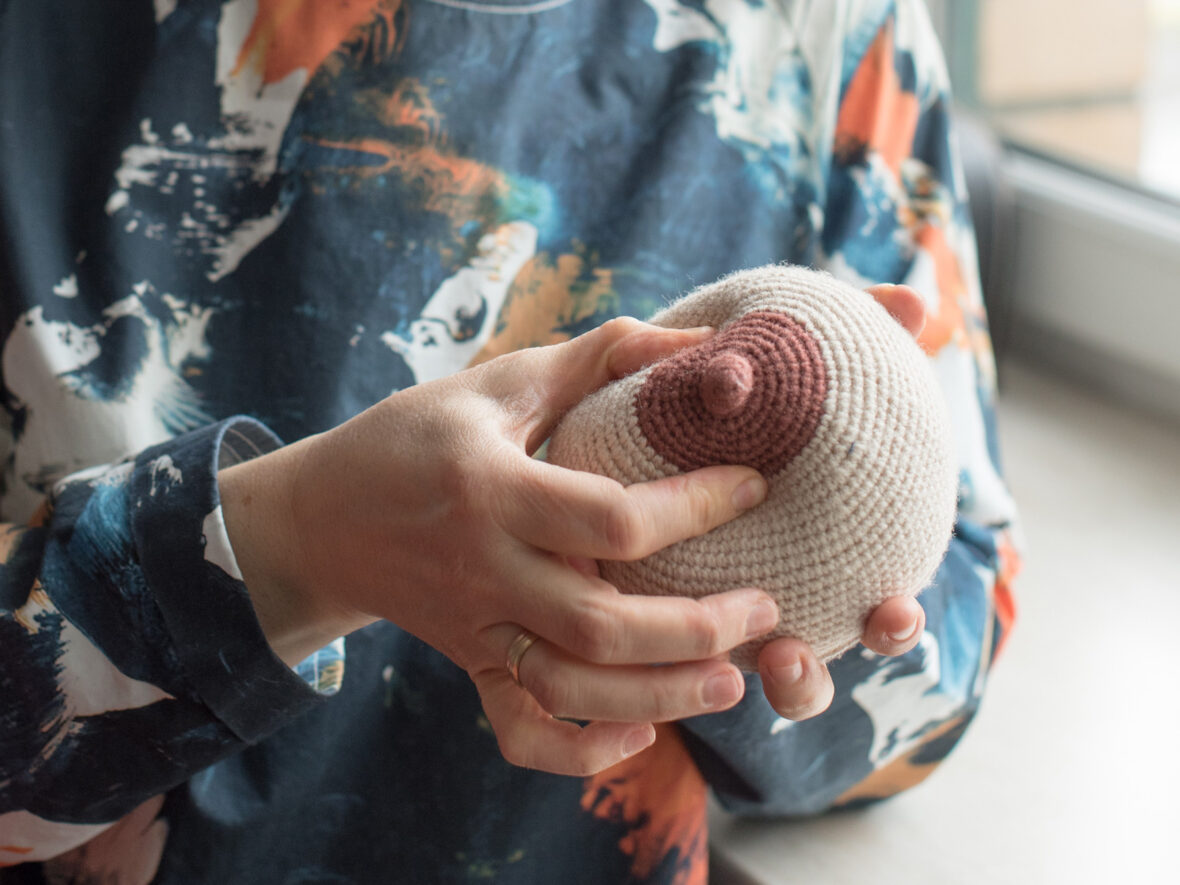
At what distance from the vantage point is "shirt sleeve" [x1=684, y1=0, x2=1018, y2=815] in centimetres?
60

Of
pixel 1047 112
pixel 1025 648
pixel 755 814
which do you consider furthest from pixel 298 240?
pixel 1047 112

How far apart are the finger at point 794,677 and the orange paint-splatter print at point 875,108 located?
0.40m

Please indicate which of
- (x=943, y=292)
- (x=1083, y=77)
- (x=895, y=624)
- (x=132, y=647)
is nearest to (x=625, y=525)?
(x=895, y=624)

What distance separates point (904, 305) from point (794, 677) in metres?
0.18

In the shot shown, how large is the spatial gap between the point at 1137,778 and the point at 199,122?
29.6 inches

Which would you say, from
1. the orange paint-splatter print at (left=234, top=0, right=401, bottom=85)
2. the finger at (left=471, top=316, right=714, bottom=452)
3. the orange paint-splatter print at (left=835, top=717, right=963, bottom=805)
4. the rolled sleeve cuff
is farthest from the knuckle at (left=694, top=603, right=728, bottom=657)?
the orange paint-splatter print at (left=234, top=0, right=401, bottom=85)

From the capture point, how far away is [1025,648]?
0.82m

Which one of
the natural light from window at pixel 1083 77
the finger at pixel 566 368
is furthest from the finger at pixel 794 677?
the natural light from window at pixel 1083 77

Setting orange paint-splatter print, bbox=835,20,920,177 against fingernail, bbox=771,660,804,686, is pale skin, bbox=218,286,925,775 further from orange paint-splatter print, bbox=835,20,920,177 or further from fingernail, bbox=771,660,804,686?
orange paint-splatter print, bbox=835,20,920,177

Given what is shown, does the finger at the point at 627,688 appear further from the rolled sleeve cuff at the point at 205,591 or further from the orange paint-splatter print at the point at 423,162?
the orange paint-splatter print at the point at 423,162

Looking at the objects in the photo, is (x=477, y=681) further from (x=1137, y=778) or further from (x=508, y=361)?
(x=1137, y=778)

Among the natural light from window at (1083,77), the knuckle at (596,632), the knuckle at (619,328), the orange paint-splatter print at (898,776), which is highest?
the knuckle at (619,328)

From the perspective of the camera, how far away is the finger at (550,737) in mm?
406

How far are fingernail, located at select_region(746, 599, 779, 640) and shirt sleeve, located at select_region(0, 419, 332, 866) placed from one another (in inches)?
8.8
